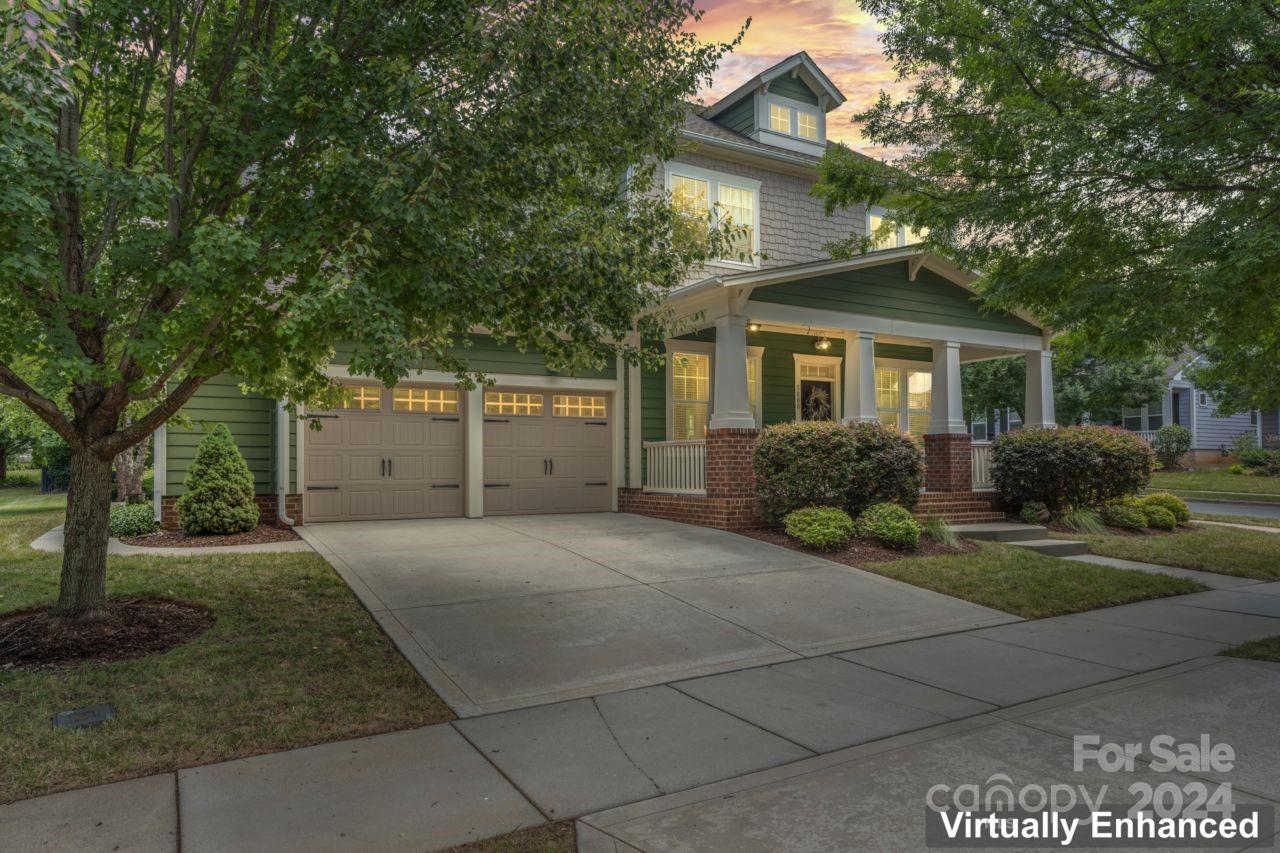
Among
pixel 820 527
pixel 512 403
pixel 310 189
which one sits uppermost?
pixel 310 189

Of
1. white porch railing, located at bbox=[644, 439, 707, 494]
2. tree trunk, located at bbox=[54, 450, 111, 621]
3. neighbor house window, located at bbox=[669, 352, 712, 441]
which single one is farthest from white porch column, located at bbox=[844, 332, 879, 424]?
tree trunk, located at bbox=[54, 450, 111, 621]

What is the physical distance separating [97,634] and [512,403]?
307 inches

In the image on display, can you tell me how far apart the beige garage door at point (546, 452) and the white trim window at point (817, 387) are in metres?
3.86

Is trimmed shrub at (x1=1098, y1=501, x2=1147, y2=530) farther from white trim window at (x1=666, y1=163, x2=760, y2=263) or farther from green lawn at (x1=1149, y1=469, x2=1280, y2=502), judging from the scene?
green lawn at (x1=1149, y1=469, x2=1280, y2=502)

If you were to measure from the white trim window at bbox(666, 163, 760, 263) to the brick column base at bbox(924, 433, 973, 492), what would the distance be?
4.64 m

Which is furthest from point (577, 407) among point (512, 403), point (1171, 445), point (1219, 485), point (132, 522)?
point (1171, 445)

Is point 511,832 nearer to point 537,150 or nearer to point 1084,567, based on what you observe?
point 537,150

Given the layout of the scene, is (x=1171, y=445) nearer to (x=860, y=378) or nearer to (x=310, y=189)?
(x=860, y=378)

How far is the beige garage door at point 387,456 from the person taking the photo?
1160 centimetres

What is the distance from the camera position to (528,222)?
586 centimetres

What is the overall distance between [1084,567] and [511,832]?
28.6ft

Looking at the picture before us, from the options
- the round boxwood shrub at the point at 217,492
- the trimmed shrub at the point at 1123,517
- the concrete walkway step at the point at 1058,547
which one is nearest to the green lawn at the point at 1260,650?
the concrete walkway step at the point at 1058,547

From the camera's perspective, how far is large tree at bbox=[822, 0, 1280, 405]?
233 inches

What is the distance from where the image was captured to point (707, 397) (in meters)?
14.3
